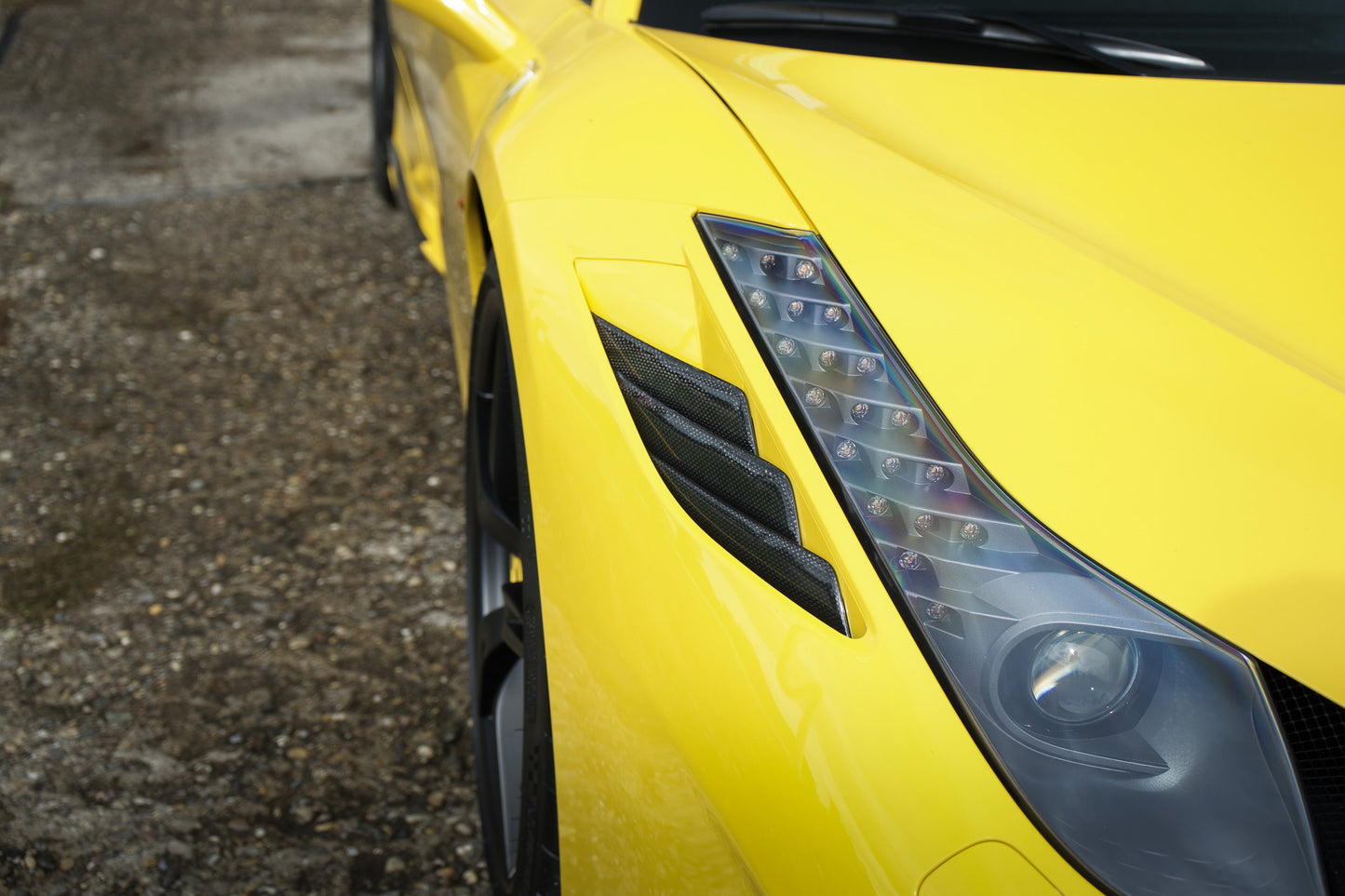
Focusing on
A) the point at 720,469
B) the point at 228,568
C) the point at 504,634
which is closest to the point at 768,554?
the point at 720,469

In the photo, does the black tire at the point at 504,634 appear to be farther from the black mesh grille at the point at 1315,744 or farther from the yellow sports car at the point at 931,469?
the black mesh grille at the point at 1315,744

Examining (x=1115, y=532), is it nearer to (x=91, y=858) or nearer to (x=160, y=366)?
(x=91, y=858)

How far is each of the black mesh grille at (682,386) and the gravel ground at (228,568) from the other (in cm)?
99

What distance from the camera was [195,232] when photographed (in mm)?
3877

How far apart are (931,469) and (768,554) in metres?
0.16

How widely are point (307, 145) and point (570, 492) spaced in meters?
4.09

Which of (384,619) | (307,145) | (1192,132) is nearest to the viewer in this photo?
(1192,132)

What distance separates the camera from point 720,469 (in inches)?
40.0

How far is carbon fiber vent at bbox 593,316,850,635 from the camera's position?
933 millimetres

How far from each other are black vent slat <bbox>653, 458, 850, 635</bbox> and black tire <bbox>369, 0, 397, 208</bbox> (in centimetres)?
276

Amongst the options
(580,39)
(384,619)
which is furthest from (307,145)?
(580,39)

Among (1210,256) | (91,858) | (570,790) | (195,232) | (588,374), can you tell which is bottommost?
(91,858)

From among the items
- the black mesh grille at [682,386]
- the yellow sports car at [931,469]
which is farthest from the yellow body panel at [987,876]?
the black mesh grille at [682,386]

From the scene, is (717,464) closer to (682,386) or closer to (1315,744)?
(682,386)
